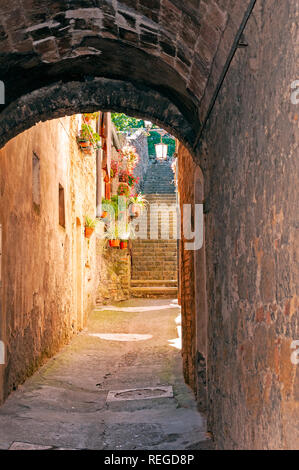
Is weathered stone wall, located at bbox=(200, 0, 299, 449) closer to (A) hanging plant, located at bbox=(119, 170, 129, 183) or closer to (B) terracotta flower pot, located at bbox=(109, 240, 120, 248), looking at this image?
(B) terracotta flower pot, located at bbox=(109, 240, 120, 248)

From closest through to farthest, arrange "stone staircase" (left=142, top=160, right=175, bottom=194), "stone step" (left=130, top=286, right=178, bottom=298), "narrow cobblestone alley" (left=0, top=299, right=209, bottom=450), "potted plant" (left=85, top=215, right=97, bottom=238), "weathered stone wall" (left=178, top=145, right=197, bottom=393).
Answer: "narrow cobblestone alley" (left=0, top=299, right=209, bottom=450) < "weathered stone wall" (left=178, top=145, right=197, bottom=393) < "potted plant" (left=85, top=215, right=97, bottom=238) < "stone step" (left=130, top=286, right=178, bottom=298) < "stone staircase" (left=142, top=160, right=175, bottom=194)

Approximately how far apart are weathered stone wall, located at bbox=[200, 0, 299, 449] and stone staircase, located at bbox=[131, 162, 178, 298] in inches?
578

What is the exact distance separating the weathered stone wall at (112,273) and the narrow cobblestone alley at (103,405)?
5.89 meters

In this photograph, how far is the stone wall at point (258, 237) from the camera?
197 cm

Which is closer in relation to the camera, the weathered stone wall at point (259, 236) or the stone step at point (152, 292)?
the weathered stone wall at point (259, 236)

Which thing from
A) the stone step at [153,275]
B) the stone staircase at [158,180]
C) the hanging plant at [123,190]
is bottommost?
the stone step at [153,275]

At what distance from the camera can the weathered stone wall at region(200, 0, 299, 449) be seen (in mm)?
1967

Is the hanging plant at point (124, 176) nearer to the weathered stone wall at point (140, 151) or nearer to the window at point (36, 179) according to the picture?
the weathered stone wall at point (140, 151)

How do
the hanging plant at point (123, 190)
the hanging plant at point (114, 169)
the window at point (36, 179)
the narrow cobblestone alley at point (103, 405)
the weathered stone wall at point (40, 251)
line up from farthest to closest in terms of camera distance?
1. the hanging plant at point (123, 190)
2. the hanging plant at point (114, 169)
3. the window at point (36, 179)
4. the weathered stone wall at point (40, 251)
5. the narrow cobblestone alley at point (103, 405)

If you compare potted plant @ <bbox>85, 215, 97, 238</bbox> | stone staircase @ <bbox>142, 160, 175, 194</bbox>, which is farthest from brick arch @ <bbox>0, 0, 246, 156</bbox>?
stone staircase @ <bbox>142, 160, 175, 194</bbox>

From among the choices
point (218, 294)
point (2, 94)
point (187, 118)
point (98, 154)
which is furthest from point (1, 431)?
point (98, 154)

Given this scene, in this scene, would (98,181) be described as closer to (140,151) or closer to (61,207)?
(61,207)

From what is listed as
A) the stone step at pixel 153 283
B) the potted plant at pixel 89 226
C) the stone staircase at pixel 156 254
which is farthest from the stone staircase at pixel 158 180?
the potted plant at pixel 89 226

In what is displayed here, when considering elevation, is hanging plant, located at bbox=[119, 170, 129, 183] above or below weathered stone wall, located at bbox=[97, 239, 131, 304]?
above
